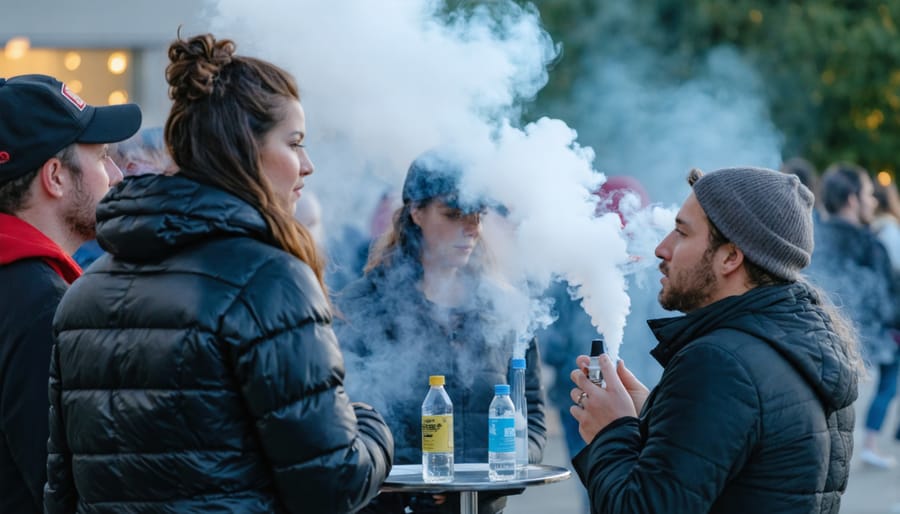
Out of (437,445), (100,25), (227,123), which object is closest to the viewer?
(227,123)

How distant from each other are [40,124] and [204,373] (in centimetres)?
119

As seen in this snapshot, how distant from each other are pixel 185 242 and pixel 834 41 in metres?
18.0

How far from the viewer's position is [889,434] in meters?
12.4

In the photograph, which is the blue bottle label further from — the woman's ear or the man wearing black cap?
the man wearing black cap

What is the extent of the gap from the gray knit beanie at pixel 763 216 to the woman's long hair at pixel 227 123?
3.80ft

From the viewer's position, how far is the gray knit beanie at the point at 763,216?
3391 millimetres

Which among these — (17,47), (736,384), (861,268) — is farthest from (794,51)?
(736,384)

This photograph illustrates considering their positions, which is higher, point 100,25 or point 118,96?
point 100,25

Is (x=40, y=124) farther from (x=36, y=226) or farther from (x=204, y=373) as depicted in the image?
(x=204, y=373)

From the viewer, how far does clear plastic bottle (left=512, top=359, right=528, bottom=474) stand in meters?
4.38

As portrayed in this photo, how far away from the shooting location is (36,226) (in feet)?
11.8

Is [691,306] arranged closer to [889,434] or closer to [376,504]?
[376,504]

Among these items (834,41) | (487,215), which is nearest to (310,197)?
(487,215)

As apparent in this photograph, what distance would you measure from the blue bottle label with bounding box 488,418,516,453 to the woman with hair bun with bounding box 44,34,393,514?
3.50 feet
